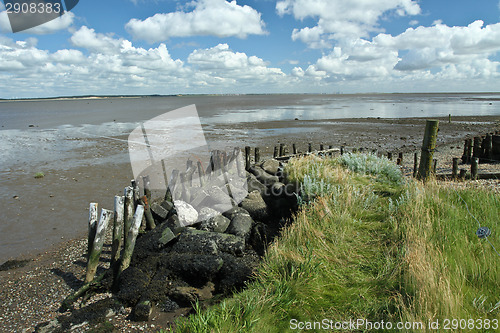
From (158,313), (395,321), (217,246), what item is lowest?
(158,313)

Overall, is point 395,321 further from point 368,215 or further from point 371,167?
point 371,167

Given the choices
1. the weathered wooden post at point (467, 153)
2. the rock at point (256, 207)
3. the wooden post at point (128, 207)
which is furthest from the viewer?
the weathered wooden post at point (467, 153)

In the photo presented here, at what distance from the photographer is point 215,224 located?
287 inches

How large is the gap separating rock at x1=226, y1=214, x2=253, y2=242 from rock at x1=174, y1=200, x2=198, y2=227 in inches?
35.5

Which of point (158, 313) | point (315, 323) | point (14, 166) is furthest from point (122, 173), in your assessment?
point (315, 323)

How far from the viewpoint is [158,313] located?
203 inches

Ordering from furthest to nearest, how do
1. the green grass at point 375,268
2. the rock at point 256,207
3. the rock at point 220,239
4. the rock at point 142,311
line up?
the rock at point 256,207
the rock at point 220,239
the rock at point 142,311
the green grass at point 375,268

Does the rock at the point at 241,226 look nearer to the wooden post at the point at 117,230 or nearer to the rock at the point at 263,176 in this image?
the rock at the point at 263,176

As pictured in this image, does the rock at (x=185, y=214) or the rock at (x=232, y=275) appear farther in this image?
the rock at (x=185, y=214)

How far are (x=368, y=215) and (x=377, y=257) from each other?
146 centimetres

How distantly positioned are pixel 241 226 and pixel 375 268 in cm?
341

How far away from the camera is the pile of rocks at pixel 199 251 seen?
5371 millimetres

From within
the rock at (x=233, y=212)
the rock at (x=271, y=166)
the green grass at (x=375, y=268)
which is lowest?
the rock at (x=233, y=212)

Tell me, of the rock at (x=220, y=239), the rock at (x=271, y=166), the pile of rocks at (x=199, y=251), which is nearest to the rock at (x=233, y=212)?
the pile of rocks at (x=199, y=251)
